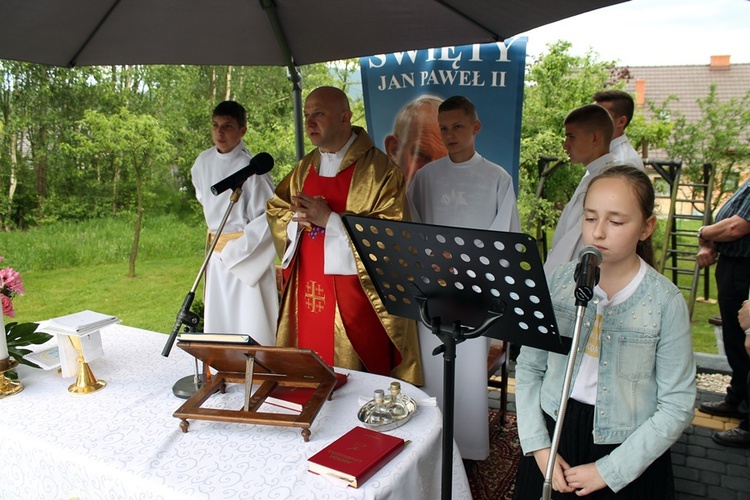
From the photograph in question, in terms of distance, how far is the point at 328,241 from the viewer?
10.1ft

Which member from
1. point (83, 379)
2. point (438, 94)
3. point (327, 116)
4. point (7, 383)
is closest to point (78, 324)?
point (83, 379)

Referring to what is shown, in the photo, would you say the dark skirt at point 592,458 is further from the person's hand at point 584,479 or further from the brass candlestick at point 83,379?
the brass candlestick at point 83,379

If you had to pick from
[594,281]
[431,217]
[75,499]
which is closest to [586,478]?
[594,281]

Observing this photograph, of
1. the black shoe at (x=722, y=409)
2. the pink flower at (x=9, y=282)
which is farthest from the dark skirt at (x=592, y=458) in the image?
the black shoe at (x=722, y=409)

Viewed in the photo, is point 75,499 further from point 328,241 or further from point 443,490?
point 328,241

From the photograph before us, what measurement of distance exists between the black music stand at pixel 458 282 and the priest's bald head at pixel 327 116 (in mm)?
1575

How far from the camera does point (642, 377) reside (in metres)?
1.63

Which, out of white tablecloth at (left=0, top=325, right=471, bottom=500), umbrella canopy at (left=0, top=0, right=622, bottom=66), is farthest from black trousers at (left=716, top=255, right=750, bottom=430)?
white tablecloth at (left=0, top=325, right=471, bottom=500)

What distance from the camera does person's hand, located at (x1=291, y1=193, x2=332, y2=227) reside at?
2.97 metres

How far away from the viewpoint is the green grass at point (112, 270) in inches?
215

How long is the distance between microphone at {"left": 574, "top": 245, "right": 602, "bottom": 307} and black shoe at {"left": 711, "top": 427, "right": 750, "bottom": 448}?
2.88 metres

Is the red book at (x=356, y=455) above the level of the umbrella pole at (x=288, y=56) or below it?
below

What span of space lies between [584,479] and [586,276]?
0.70 metres

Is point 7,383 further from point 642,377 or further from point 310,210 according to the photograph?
point 642,377
